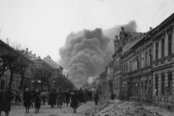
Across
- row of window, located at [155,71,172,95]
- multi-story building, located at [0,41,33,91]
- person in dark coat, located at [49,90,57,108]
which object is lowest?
person in dark coat, located at [49,90,57,108]

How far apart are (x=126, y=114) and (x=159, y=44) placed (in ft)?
50.8

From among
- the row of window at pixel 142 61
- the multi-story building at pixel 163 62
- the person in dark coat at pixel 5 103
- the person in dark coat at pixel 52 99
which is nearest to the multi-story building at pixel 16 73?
the person in dark coat at pixel 52 99

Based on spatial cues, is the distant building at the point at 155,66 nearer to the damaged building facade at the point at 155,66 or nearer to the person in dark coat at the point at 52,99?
the damaged building facade at the point at 155,66

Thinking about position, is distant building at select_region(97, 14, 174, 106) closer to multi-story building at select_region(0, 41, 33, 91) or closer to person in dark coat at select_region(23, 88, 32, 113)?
person in dark coat at select_region(23, 88, 32, 113)

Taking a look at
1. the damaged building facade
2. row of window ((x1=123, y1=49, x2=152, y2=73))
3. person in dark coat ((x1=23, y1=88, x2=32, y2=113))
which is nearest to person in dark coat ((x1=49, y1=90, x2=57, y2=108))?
person in dark coat ((x1=23, y1=88, x2=32, y2=113))

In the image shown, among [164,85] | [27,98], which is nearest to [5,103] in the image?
[27,98]

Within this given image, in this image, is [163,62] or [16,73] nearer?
[163,62]

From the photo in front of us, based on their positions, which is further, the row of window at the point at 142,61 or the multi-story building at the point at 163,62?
the row of window at the point at 142,61

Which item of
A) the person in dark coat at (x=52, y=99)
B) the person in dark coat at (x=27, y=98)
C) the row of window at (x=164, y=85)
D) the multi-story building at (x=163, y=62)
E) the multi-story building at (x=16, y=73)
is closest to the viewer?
the person in dark coat at (x=27, y=98)

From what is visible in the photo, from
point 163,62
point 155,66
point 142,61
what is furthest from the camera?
point 142,61

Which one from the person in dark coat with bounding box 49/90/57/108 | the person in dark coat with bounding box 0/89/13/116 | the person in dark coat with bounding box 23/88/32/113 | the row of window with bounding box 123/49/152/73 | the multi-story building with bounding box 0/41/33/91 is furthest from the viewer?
the multi-story building with bounding box 0/41/33/91

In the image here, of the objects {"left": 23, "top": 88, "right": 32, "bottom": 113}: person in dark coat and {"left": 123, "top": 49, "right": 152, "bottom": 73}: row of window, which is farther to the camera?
{"left": 123, "top": 49, "right": 152, "bottom": 73}: row of window

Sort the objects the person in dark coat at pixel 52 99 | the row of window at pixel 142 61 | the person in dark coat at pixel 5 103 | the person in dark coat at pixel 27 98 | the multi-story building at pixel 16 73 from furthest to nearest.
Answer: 1. the multi-story building at pixel 16 73
2. the row of window at pixel 142 61
3. the person in dark coat at pixel 52 99
4. the person in dark coat at pixel 27 98
5. the person in dark coat at pixel 5 103

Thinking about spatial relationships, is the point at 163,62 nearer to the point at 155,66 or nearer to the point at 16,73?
the point at 155,66
